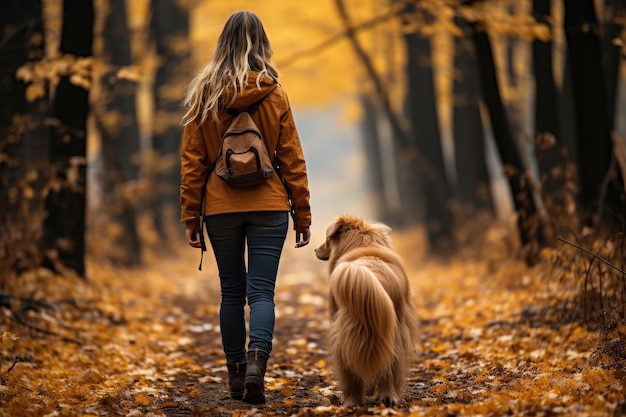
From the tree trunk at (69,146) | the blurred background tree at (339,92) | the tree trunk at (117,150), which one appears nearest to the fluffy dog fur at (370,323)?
the blurred background tree at (339,92)

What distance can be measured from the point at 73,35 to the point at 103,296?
Answer: 2.83 metres

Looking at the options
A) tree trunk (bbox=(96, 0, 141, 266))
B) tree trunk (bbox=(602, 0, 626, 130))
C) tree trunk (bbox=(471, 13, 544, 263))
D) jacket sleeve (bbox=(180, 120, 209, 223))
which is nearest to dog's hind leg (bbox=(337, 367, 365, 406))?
jacket sleeve (bbox=(180, 120, 209, 223))

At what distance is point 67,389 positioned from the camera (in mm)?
4762

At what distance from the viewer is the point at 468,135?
49.9 ft

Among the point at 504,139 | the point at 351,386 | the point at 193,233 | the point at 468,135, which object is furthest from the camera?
the point at 468,135

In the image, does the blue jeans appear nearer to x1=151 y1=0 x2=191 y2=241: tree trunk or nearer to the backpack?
the backpack

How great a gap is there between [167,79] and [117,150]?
144 inches

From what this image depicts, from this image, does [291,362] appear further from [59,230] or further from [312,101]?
[312,101]

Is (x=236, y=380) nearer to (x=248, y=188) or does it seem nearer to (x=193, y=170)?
(x=248, y=188)

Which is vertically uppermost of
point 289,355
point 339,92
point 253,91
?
point 339,92

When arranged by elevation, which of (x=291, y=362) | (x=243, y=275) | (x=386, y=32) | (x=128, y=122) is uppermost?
(x=386, y=32)

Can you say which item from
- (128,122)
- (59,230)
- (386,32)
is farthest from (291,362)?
(386,32)

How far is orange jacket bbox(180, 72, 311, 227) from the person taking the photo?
14.4 ft

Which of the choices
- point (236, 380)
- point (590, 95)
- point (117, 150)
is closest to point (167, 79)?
point (117, 150)
